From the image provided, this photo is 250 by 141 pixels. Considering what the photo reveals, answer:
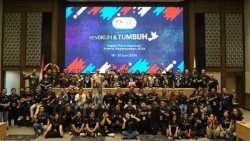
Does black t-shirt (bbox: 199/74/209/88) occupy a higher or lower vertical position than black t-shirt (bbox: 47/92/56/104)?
higher

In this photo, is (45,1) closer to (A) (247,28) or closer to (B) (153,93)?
(B) (153,93)

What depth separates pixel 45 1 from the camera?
23750 mm

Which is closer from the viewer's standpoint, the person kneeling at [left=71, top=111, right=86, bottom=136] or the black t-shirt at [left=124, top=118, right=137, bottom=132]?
the person kneeling at [left=71, top=111, right=86, bottom=136]

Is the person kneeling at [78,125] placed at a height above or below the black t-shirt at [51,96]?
below

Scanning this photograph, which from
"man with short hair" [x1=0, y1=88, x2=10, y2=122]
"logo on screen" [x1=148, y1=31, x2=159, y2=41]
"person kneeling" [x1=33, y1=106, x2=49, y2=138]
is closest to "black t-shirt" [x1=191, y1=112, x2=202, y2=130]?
"person kneeling" [x1=33, y1=106, x2=49, y2=138]

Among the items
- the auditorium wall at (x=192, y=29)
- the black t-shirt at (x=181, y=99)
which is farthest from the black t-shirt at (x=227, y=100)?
the auditorium wall at (x=192, y=29)

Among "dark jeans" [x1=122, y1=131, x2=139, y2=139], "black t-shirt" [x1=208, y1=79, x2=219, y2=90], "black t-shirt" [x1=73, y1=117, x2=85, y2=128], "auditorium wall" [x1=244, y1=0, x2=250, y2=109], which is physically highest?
"auditorium wall" [x1=244, y1=0, x2=250, y2=109]

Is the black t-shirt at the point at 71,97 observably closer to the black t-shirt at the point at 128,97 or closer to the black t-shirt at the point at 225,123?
the black t-shirt at the point at 128,97

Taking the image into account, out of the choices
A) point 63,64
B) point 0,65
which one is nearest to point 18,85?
point 0,65

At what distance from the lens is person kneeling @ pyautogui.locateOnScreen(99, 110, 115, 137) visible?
51.7ft

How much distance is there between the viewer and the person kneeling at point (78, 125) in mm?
15547

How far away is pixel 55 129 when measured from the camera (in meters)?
15.2

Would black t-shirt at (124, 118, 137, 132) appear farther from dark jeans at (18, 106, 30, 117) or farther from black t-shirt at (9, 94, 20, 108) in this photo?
black t-shirt at (9, 94, 20, 108)

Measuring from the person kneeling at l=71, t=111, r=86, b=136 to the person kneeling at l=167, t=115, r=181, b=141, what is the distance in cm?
375
